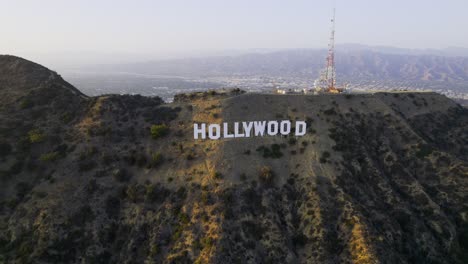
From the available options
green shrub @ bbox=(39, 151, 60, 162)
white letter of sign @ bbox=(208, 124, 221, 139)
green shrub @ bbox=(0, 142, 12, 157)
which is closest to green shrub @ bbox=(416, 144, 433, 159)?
white letter of sign @ bbox=(208, 124, 221, 139)

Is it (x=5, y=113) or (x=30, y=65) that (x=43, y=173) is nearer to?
(x=5, y=113)

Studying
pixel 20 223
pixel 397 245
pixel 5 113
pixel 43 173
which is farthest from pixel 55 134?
pixel 397 245

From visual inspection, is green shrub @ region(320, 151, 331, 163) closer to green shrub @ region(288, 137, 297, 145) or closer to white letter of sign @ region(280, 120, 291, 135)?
green shrub @ region(288, 137, 297, 145)

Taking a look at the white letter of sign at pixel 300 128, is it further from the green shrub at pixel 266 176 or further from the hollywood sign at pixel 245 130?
the green shrub at pixel 266 176

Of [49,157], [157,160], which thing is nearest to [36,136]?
[49,157]

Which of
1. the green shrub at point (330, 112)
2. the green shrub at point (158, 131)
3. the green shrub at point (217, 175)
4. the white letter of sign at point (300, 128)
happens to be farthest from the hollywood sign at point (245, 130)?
the green shrub at point (330, 112)

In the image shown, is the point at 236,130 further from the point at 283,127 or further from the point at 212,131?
the point at 283,127

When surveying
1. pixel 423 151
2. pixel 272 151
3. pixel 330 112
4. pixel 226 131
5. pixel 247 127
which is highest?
pixel 330 112

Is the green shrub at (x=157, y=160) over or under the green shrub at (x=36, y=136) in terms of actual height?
under
